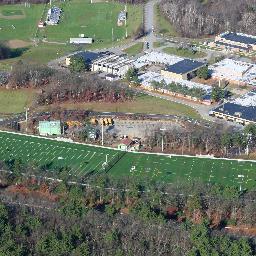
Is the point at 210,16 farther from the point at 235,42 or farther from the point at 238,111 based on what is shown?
the point at 238,111

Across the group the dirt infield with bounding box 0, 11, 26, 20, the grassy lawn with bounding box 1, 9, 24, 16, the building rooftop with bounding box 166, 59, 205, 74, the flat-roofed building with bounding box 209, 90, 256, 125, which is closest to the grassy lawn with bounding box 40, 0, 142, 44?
the dirt infield with bounding box 0, 11, 26, 20

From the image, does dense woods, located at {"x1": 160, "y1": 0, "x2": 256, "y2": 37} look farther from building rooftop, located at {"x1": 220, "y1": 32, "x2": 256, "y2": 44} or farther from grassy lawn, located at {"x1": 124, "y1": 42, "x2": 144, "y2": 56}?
grassy lawn, located at {"x1": 124, "y1": 42, "x2": 144, "y2": 56}

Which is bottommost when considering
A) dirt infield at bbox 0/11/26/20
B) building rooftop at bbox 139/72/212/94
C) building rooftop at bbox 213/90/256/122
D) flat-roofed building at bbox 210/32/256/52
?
building rooftop at bbox 213/90/256/122

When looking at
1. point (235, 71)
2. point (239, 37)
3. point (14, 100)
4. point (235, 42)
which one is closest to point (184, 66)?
point (235, 71)

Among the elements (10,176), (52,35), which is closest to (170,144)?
(10,176)

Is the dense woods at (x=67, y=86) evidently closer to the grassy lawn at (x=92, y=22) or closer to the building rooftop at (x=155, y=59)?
the building rooftop at (x=155, y=59)

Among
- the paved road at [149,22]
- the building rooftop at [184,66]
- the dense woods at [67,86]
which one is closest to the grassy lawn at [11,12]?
the paved road at [149,22]
